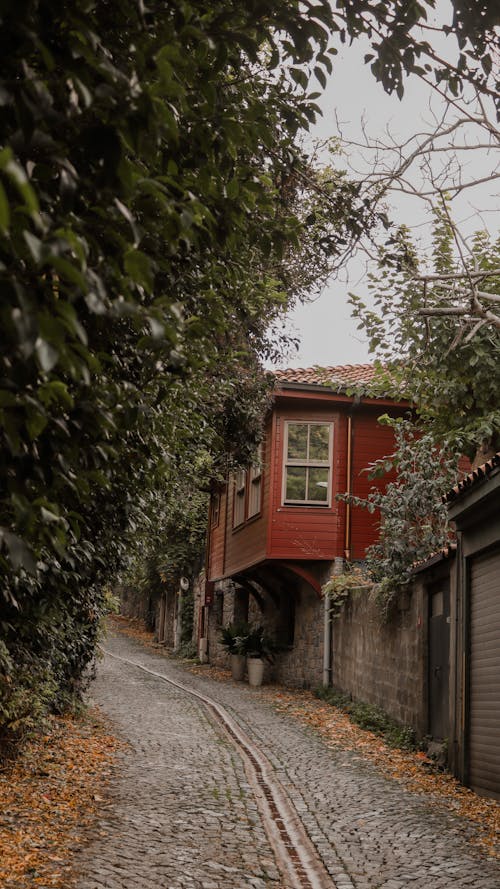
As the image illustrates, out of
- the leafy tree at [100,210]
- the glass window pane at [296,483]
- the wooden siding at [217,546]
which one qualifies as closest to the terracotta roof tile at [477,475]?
the leafy tree at [100,210]

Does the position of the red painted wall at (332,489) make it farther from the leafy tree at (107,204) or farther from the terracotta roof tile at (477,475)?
the leafy tree at (107,204)

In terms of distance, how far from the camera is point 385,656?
1423 centimetres

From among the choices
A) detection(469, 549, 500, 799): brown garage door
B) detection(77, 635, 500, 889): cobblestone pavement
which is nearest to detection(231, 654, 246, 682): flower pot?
detection(77, 635, 500, 889): cobblestone pavement

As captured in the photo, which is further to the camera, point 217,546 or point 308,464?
point 217,546

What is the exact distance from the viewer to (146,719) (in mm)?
13766

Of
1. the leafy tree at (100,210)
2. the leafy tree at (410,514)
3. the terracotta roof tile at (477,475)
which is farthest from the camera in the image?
the leafy tree at (410,514)

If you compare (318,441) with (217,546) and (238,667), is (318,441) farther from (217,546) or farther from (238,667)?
(217,546)

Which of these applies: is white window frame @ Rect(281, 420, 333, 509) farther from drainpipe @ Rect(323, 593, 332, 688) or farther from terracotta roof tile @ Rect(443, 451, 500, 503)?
terracotta roof tile @ Rect(443, 451, 500, 503)

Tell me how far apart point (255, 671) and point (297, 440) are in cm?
541

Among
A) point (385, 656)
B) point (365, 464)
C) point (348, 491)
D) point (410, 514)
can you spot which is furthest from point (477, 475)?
point (365, 464)

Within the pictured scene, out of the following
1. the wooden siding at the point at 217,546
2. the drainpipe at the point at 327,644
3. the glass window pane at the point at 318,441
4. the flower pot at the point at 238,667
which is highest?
the glass window pane at the point at 318,441

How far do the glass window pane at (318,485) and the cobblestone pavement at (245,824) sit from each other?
7.27 m

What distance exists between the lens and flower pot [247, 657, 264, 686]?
20.7 meters

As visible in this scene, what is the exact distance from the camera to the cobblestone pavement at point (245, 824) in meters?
5.86
